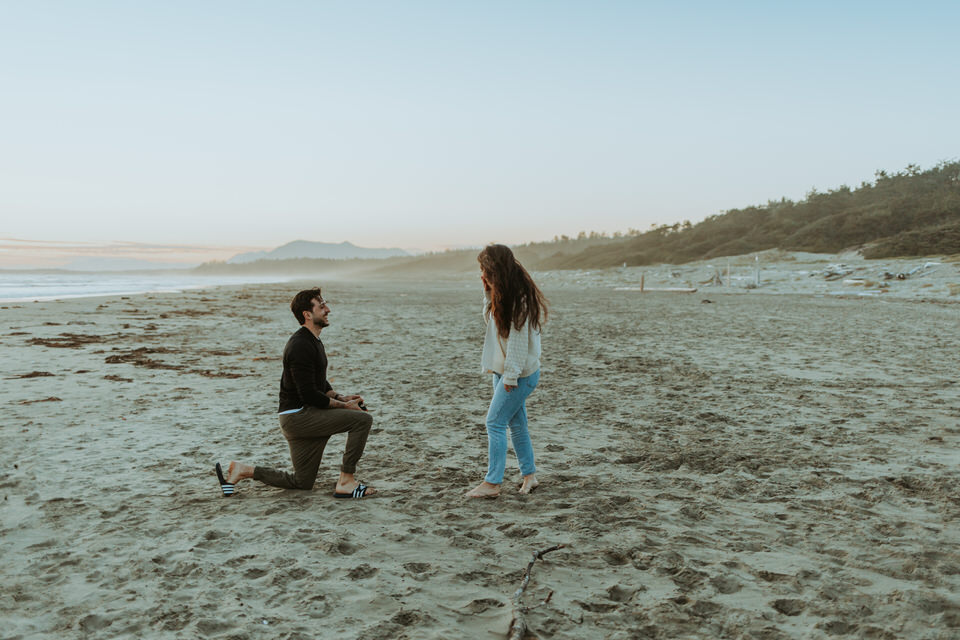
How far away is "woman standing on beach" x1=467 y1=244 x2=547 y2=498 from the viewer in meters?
4.32

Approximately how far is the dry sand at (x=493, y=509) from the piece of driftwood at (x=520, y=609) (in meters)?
0.05

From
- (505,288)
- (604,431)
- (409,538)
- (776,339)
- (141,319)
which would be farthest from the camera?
(141,319)

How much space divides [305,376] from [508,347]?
1441 mm

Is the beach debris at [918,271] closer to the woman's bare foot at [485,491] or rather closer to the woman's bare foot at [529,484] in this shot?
the woman's bare foot at [529,484]

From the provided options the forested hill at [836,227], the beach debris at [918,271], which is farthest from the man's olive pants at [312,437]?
the forested hill at [836,227]

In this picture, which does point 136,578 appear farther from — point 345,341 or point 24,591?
point 345,341

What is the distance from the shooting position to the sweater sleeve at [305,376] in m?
4.29

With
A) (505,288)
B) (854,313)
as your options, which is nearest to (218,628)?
(505,288)

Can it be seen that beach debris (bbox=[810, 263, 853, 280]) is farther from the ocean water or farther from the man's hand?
the ocean water

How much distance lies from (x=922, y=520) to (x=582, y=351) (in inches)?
300

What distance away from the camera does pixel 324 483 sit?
16.1 ft

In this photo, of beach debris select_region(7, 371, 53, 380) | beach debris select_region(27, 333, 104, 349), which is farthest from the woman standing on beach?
beach debris select_region(27, 333, 104, 349)

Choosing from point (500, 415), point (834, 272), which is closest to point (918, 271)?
point (834, 272)

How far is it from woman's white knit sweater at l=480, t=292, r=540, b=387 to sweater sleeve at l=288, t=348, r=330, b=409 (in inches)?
47.7
